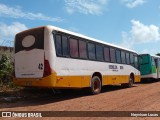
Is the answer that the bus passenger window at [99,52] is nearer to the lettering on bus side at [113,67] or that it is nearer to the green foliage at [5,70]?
the lettering on bus side at [113,67]

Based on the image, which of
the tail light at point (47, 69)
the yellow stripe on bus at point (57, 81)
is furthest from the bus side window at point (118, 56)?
the tail light at point (47, 69)

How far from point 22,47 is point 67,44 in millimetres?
1932

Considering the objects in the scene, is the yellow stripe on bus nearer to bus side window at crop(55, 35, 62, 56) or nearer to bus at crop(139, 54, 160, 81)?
bus side window at crop(55, 35, 62, 56)

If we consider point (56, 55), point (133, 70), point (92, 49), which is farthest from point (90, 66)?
point (133, 70)

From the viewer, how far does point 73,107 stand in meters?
9.98

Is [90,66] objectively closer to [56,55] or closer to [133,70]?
[56,55]

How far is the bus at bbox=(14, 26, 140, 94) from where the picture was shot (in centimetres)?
1118

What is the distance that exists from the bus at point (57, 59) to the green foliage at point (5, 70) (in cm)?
411

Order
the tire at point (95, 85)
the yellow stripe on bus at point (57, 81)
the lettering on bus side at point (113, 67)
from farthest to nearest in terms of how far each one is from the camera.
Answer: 1. the lettering on bus side at point (113, 67)
2. the tire at point (95, 85)
3. the yellow stripe on bus at point (57, 81)

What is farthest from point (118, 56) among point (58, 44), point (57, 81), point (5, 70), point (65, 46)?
point (57, 81)

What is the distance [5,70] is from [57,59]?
6022mm

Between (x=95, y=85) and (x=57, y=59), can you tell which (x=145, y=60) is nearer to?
(x=95, y=85)

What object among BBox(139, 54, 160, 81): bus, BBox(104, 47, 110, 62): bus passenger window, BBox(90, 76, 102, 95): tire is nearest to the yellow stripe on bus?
BBox(90, 76, 102, 95): tire

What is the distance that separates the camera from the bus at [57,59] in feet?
36.7
